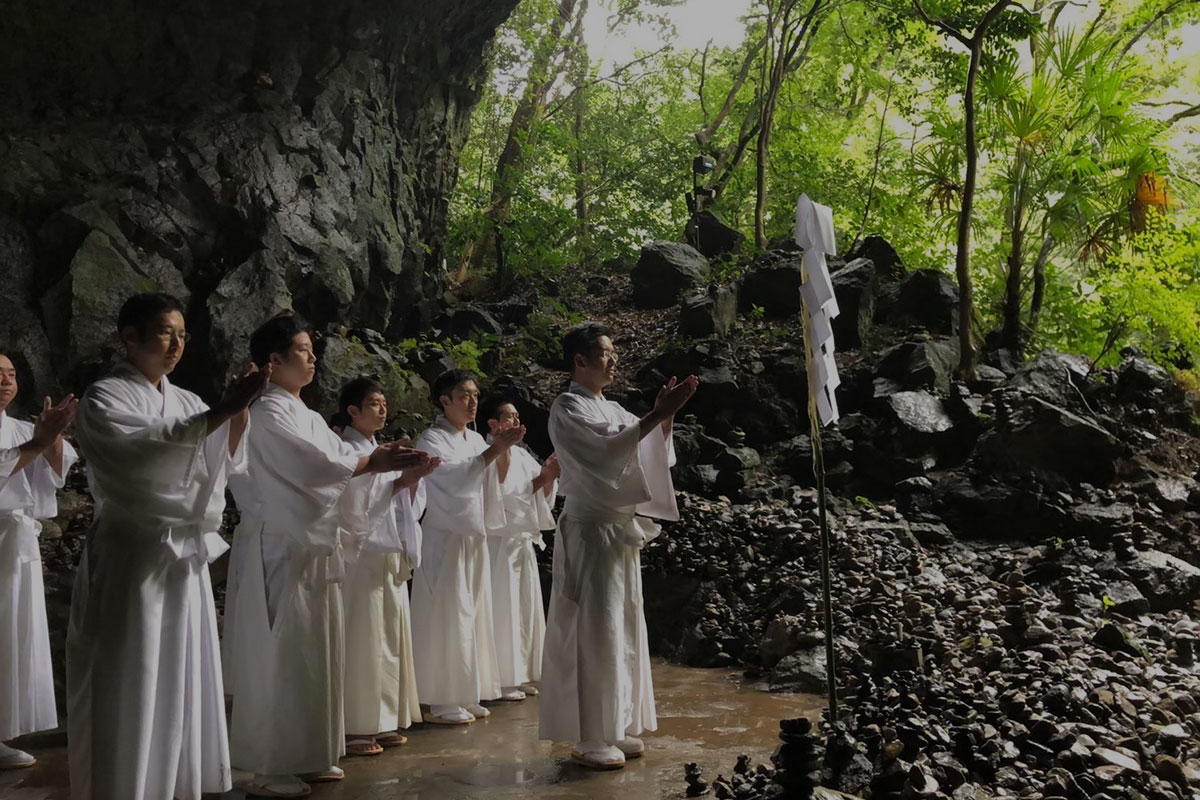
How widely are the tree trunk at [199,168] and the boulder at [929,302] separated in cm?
692

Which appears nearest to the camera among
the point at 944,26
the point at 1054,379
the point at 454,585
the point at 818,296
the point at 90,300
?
the point at 818,296

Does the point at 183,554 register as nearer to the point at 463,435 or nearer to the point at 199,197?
the point at 463,435

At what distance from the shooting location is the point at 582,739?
5.01 meters

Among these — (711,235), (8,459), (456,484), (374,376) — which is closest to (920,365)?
(711,235)

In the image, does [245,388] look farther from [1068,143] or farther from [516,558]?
[1068,143]

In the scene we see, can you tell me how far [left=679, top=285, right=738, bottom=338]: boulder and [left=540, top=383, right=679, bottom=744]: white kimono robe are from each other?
8.62 meters

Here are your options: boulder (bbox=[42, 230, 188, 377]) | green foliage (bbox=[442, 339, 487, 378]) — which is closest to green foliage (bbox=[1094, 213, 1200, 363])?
green foliage (bbox=[442, 339, 487, 378])

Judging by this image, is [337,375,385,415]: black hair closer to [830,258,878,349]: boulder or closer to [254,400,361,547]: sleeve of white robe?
[254,400,361,547]: sleeve of white robe

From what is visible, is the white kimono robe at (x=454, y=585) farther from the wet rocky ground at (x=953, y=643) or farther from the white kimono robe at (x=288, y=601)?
the wet rocky ground at (x=953, y=643)

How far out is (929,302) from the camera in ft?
46.4

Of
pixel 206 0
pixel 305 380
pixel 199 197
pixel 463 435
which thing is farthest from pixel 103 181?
pixel 305 380

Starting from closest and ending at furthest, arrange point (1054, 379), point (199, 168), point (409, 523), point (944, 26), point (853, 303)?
point (409, 523)
point (199, 168)
point (1054, 379)
point (944, 26)
point (853, 303)

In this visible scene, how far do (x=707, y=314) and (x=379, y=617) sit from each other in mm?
8931

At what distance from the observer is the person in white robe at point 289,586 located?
461cm
